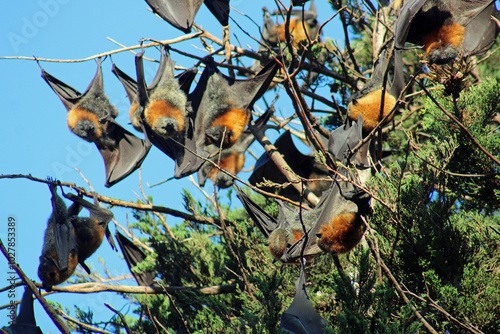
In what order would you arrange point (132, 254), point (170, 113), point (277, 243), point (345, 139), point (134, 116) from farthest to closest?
point (132, 254) → point (134, 116) → point (170, 113) → point (277, 243) → point (345, 139)

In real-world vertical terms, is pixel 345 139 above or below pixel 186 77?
below

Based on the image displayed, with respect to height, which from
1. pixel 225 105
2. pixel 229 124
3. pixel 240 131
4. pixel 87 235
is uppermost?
pixel 225 105

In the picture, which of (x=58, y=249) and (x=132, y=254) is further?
(x=132, y=254)

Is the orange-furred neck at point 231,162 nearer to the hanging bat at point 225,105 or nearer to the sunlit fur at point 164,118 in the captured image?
the hanging bat at point 225,105

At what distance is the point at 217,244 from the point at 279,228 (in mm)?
1700

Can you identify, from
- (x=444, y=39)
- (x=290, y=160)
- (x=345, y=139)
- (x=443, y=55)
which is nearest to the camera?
(x=443, y=55)

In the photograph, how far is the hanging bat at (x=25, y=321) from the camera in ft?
18.6

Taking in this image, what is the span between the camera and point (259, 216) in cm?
643

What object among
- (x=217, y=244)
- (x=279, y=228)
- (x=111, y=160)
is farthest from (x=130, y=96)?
(x=279, y=228)

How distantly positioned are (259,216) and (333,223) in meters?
1.84

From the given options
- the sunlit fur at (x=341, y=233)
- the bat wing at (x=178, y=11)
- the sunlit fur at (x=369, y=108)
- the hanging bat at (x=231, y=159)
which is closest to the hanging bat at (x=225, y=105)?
the bat wing at (x=178, y=11)

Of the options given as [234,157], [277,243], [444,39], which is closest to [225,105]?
[234,157]

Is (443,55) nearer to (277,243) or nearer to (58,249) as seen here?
(277,243)

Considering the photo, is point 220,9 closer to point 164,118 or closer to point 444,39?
point 164,118
